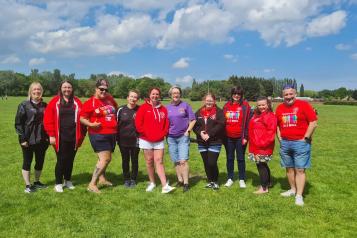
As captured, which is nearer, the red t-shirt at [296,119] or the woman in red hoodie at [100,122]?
the red t-shirt at [296,119]

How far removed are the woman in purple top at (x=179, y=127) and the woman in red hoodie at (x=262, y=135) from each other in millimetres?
1257

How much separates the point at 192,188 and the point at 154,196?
100 cm

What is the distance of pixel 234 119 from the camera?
7992 millimetres

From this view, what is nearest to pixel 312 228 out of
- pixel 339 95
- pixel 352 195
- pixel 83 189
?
pixel 352 195

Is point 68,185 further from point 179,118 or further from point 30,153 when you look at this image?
point 179,118

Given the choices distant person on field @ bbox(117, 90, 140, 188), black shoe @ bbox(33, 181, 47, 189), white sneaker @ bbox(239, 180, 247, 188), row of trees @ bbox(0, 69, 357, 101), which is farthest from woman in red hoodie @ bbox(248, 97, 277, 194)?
row of trees @ bbox(0, 69, 357, 101)

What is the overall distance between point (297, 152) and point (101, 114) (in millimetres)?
3843

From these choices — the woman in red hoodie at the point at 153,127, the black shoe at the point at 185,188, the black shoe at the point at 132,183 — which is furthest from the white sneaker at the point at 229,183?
the black shoe at the point at 132,183

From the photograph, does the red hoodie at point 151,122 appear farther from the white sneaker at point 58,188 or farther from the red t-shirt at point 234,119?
the white sneaker at point 58,188

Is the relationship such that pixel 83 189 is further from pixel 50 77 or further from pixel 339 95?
pixel 339 95

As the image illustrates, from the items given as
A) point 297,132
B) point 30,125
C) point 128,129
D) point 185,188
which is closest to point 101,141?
point 128,129

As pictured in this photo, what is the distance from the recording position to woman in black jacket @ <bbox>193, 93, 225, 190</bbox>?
7.89 meters

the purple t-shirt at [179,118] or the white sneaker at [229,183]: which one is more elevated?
the purple t-shirt at [179,118]

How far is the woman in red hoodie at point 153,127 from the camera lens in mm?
7691
